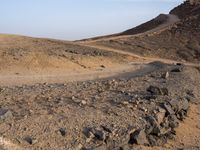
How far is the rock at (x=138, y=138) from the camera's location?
9.34 m

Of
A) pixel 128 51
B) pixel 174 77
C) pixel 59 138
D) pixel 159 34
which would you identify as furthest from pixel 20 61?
pixel 159 34

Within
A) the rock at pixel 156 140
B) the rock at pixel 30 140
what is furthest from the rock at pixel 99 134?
A: the rock at pixel 156 140

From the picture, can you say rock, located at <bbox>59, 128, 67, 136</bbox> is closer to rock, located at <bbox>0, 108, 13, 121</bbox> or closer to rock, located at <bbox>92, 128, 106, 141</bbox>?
rock, located at <bbox>92, 128, 106, 141</bbox>

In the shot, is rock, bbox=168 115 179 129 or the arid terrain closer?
the arid terrain

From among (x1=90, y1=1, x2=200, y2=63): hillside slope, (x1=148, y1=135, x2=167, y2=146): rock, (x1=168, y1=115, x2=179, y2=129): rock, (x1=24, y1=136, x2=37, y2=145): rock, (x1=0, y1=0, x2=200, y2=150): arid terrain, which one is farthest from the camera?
(x1=90, y1=1, x2=200, y2=63): hillside slope

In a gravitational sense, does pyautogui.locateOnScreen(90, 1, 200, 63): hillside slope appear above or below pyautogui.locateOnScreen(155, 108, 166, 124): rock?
below

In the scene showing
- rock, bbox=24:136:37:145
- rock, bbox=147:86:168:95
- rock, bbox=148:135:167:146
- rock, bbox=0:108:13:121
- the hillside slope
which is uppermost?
rock, bbox=0:108:13:121

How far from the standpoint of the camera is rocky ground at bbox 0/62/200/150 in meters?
8.50

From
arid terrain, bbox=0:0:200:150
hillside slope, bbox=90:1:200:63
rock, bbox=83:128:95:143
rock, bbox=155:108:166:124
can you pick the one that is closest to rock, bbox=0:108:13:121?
arid terrain, bbox=0:0:200:150

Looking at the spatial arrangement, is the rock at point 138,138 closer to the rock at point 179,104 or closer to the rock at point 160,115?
the rock at point 160,115

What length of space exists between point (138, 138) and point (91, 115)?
36.0 inches

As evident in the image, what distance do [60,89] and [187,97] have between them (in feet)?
10.5

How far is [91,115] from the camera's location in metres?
9.63

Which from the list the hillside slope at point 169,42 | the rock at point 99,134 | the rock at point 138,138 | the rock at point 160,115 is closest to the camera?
the rock at point 99,134
